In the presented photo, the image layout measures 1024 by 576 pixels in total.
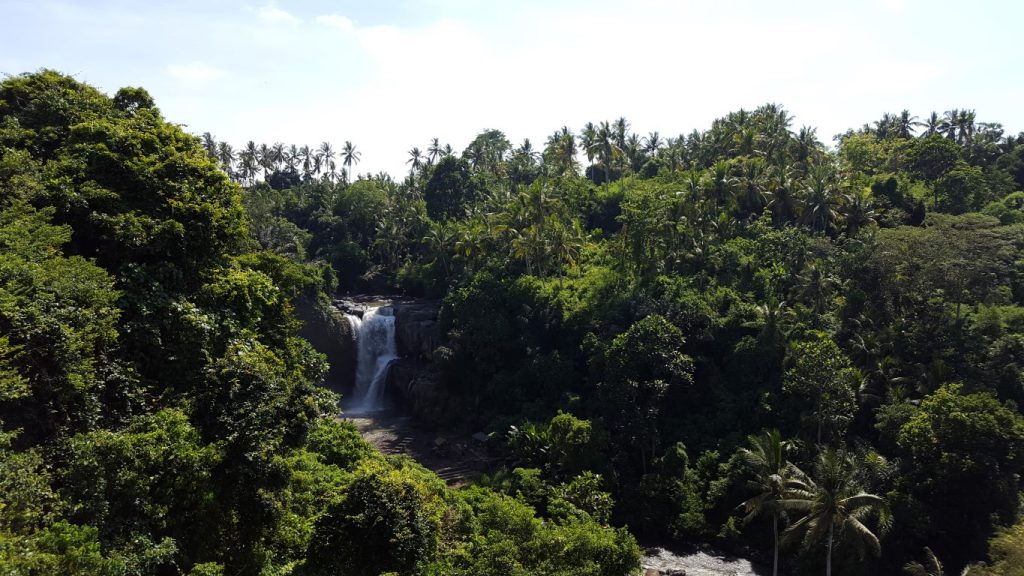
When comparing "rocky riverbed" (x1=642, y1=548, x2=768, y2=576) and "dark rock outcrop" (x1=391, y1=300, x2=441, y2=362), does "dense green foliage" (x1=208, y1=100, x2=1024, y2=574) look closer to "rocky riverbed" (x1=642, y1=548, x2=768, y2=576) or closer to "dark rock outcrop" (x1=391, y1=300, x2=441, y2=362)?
"rocky riverbed" (x1=642, y1=548, x2=768, y2=576)

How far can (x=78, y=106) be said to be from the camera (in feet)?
100

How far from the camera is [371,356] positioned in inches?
2328

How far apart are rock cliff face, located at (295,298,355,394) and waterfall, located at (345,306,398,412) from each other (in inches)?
29.1

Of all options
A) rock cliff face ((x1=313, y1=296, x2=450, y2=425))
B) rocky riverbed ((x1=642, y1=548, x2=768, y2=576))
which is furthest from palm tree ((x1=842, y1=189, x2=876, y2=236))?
rock cliff face ((x1=313, y1=296, x2=450, y2=425))

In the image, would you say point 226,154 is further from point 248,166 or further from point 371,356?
point 371,356

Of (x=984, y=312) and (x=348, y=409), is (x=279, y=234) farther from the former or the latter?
(x=984, y=312)

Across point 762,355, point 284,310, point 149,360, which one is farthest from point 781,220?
point 149,360

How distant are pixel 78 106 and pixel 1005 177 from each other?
7819cm

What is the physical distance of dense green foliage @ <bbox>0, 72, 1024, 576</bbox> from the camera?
1691 cm

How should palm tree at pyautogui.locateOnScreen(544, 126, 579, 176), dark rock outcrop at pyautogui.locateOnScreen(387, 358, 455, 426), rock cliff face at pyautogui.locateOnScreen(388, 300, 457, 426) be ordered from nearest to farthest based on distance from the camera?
1. dark rock outcrop at pyautogui.locateOnScreen(387, 358, 455, 426)
2. rock cliff face at pyautogui.locateOnScreen(388, 300, 457, 426)
3. palm tree at pyautogui.locateOnScreen(544, 126, 579, 176)

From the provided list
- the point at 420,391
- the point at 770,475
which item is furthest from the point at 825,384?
the point at 420,391

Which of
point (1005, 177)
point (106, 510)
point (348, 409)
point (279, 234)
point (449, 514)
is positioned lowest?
point (348, 409)

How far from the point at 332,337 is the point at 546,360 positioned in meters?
20.5

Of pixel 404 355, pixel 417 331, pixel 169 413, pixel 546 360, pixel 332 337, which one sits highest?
pixel 169 413
